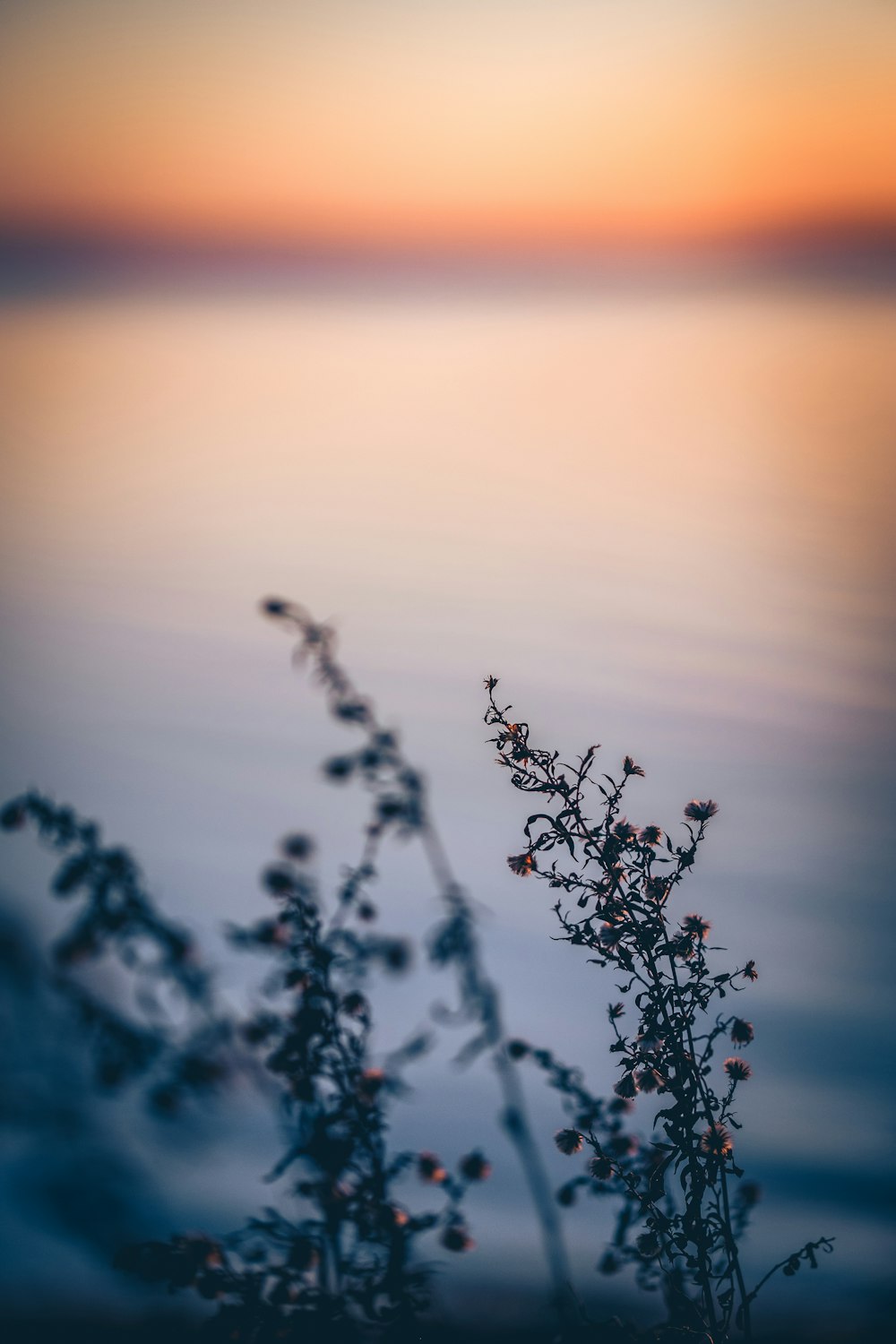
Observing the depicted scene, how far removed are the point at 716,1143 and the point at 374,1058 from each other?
1.27 ft

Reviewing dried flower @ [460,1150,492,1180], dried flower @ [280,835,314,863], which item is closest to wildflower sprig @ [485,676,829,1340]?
dried flower @ [460,1150,492,1180]

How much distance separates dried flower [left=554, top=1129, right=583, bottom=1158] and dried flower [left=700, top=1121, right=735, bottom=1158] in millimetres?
109

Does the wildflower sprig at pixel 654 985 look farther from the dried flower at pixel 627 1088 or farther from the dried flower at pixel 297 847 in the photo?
the dried flower at pixel 297 847

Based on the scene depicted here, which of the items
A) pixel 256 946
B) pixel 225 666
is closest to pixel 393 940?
pixel 256 946

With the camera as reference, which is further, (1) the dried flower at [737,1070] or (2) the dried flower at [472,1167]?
(2) the dried flower at [472,1167]

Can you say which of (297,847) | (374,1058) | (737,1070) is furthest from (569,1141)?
(297,847)

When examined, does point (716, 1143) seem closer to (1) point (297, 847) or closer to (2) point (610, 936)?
(2) point (610, 936)

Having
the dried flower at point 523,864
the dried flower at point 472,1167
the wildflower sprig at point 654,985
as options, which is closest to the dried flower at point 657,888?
the wildflower sprig at point 654,985

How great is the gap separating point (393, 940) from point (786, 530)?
2767 millimetres

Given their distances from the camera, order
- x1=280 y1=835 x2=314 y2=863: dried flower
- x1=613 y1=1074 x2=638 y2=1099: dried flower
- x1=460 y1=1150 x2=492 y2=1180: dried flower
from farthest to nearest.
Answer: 1. x1=280 y1=835 x2=314 y2=863: dried flower
2. x1=460 y1=1150 x2=492 y2=1180: dried flower
3. x1=613 y1=1074 x2=638 y2=1099: dried flower

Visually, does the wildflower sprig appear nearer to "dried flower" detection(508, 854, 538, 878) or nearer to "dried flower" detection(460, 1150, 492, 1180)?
"dried flower" detection(508, 854, 538, 878)

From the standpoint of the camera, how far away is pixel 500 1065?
4.09 feet

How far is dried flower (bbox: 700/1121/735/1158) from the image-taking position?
2.98ft

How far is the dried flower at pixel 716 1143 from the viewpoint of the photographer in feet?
2.98
